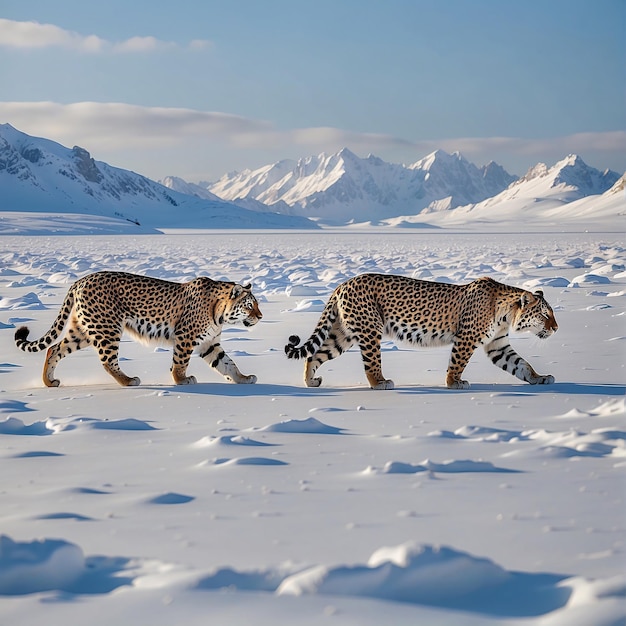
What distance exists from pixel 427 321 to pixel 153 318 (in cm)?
272

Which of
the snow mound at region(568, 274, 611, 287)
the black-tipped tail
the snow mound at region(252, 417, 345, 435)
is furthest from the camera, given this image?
the snow mound at region(568, 274, 611, 287)

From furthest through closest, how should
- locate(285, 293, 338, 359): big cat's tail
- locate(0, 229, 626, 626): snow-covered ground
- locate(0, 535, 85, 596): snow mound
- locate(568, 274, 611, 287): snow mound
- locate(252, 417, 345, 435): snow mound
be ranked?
locate(568, 274, 611, 287): snow mound → locate(285, 293, 338, 359): big cat's tail → locate(252, 417, 345, 435): snow mound → locate(0, 535, 85, 596): snow mound → locate(0, 229, 626, 626): snow-covered ground

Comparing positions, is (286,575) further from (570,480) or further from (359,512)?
(570,480)

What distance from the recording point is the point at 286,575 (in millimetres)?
3623

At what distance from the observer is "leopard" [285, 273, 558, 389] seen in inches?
346

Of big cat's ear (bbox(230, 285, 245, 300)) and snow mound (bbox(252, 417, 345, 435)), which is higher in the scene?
big cat's ear (bbox(230, 285, 245, 300))

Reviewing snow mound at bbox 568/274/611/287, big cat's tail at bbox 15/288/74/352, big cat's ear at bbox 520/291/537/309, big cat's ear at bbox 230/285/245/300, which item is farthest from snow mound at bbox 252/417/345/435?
snow mound at bbox 568/274/611/287

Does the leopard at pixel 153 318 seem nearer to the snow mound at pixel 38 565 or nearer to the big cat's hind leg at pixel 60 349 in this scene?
the big cat's hind leg at pixel 60 349

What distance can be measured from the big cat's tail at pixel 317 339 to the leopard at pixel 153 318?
45 centimetres

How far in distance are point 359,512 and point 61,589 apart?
59.2 inches

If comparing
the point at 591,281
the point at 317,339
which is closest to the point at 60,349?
the point at 317,339

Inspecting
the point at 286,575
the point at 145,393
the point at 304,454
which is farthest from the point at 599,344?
the point at 286,575

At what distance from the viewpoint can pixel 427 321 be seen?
9016mm

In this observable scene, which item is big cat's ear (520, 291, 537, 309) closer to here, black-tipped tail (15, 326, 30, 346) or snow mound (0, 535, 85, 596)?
black-tipped tail (15, 326, 30, 346)
